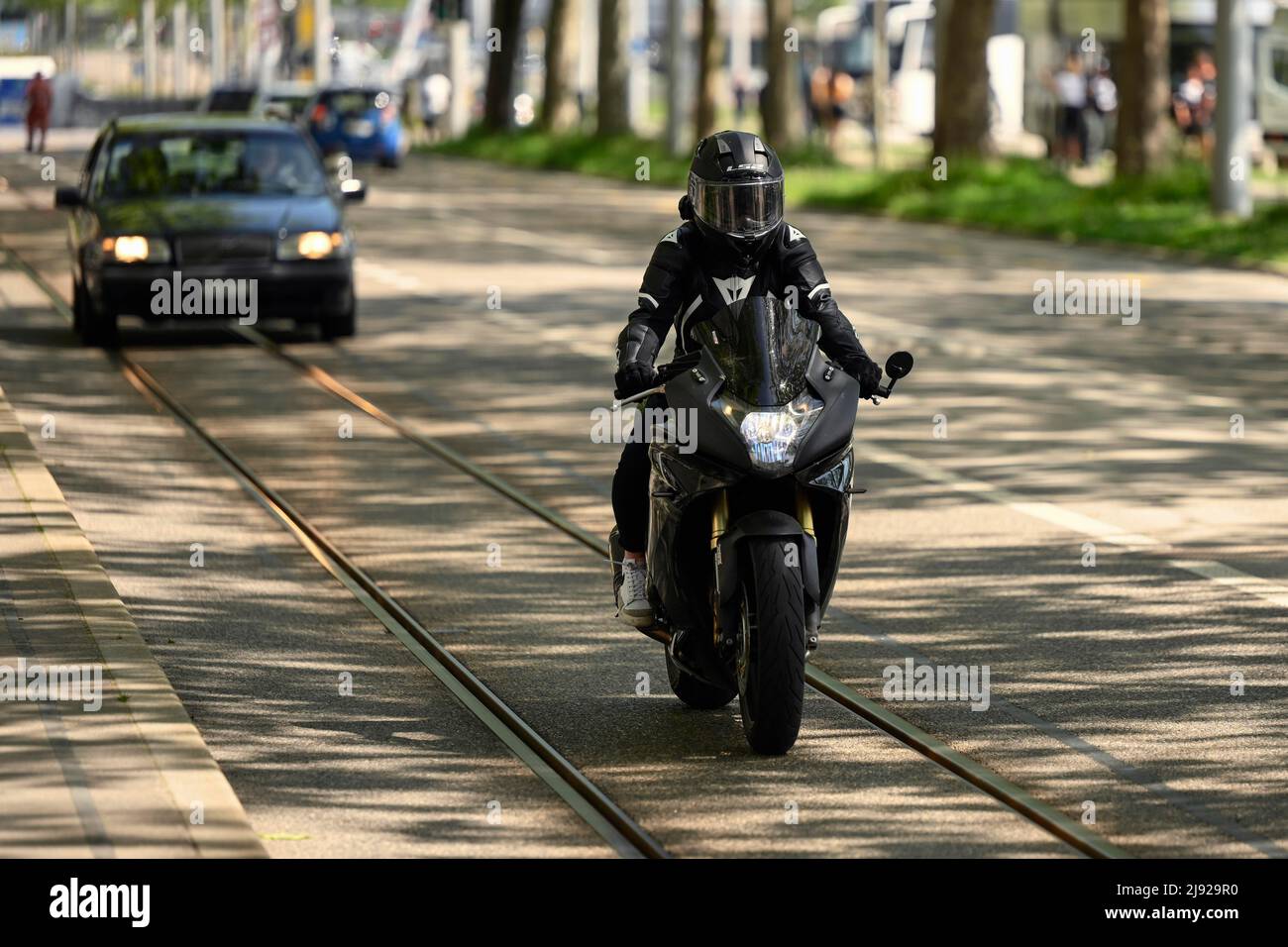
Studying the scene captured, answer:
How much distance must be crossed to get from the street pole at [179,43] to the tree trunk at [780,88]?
184 ft

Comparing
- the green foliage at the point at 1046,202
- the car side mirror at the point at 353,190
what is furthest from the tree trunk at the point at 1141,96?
the car side mirror at the point at 353,190

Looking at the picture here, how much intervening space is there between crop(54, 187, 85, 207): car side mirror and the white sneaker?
38.2 feet

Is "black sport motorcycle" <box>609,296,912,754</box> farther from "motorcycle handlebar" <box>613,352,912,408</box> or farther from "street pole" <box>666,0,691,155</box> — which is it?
"street pole" <box>666,0,691,155</box>

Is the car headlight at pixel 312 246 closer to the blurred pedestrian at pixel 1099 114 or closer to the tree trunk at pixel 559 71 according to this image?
the blurred pedestrian at pixel 1099 114

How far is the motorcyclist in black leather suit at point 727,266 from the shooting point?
734 centimetres

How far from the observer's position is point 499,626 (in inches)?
366

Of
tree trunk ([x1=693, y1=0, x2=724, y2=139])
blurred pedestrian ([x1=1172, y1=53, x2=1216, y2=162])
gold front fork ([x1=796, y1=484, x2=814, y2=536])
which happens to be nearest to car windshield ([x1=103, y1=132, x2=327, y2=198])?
gold front fork ([x1=796, y1=484, x2=814, y2=536])

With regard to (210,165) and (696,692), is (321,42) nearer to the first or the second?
(210,165)

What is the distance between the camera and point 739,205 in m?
7.38

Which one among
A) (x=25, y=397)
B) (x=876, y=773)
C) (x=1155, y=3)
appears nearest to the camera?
(x=876, y=773)
